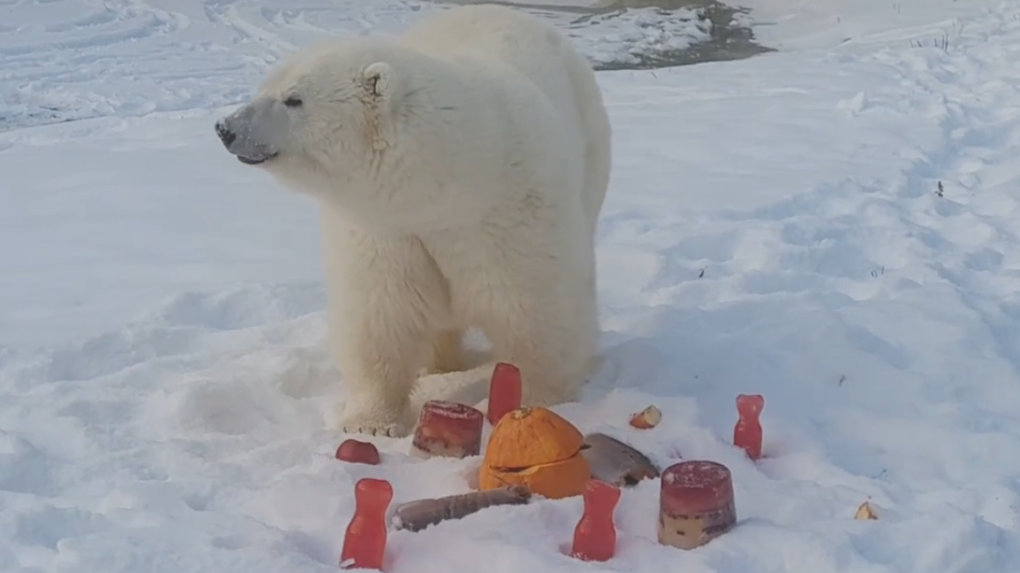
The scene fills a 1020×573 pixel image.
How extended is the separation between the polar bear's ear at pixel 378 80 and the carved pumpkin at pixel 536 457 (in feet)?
2.71

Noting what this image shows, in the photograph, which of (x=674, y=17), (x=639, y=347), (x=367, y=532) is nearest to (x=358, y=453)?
(x=367, y=532)

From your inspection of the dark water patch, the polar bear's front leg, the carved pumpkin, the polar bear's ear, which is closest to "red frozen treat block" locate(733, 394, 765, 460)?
the carved pumpkin

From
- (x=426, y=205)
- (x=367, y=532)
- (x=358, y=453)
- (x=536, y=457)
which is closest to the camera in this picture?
(x=367, y=532)

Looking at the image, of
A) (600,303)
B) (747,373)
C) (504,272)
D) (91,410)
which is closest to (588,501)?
(504,272)

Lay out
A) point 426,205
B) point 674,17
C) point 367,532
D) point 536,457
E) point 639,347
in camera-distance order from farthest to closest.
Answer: point 674,17
point 639,347
point 426,205
point 536,457
point 367,532

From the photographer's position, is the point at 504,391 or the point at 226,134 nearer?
the point at 226,134

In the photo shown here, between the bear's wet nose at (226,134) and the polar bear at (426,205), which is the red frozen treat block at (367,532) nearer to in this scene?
the polar bear at (426,205)

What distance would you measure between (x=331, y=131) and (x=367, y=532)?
1053 millimetres

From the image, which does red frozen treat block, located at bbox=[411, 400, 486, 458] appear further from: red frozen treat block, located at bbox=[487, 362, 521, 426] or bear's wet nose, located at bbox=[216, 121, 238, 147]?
bear's wet nose, located at bbox=[216, 121, 238, 147]

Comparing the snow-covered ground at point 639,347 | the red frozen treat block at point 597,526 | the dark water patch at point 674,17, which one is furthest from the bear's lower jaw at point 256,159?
the dark water patch at point 674,17

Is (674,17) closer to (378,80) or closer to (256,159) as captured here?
(378,80)

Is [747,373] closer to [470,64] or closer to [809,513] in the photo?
[809,513]

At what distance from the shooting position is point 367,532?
2.23 m

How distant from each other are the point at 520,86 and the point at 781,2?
511 inches
